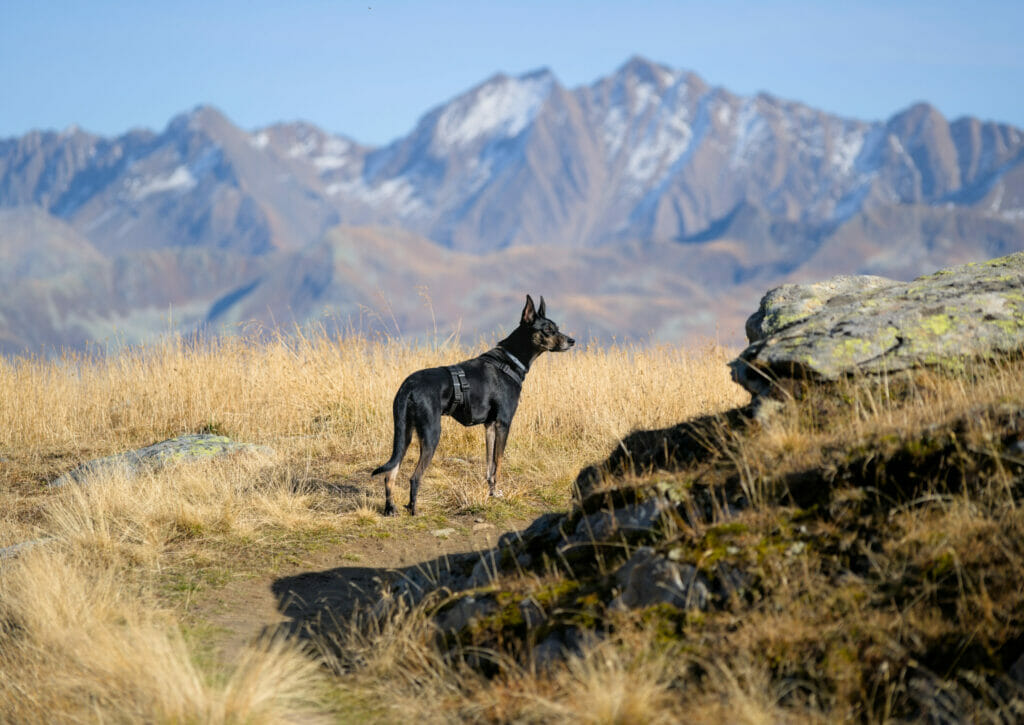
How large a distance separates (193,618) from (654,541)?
9.68 ft

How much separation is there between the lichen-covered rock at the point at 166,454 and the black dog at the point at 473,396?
2209mm

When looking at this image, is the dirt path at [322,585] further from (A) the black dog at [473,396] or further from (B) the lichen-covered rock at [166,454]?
(B) the lichen-covered rock at [166,454]

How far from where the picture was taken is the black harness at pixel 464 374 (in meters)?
8.09

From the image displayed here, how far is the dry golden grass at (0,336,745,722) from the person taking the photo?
177 inches

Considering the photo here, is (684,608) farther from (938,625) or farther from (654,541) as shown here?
(938,625)

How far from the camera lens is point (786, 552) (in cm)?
421

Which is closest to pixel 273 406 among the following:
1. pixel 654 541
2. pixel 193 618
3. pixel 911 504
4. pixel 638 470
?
pixel 193 618

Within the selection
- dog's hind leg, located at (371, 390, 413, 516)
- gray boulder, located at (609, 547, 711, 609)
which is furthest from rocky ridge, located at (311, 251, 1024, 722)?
dog's hind leg, located at (371, 390, 413, 516)

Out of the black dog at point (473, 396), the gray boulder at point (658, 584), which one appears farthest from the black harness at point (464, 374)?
the gray boulder at point (658, 584)

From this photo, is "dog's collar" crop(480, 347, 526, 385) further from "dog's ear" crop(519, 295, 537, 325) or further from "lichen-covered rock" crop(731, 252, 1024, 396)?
"lichen-covered rock" crop(731, 252, 1024, 396)

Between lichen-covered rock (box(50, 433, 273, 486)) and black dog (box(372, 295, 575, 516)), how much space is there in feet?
7.25

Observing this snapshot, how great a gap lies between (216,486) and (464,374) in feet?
7.78

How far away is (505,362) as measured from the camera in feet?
28.6

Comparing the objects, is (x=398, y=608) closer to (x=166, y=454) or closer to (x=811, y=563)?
(x=811, y=563)
